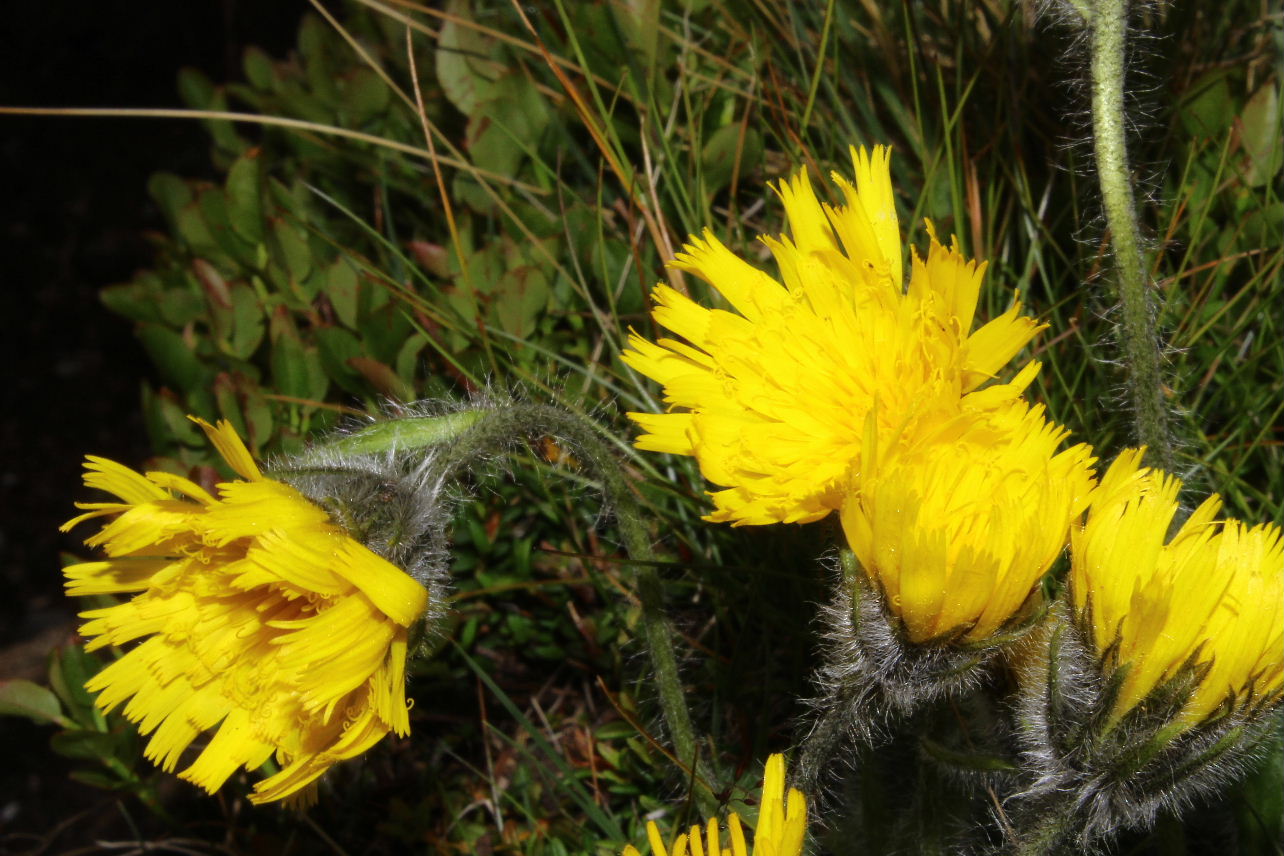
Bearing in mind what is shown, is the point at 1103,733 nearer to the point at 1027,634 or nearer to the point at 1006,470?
the point at 1027,634

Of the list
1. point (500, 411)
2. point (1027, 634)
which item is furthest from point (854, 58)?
point (1027, 634)

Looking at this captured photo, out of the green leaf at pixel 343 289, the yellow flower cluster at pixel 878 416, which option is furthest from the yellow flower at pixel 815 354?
the green leaf at pixel 343 289

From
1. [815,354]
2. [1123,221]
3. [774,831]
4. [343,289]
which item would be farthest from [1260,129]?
[343,289]

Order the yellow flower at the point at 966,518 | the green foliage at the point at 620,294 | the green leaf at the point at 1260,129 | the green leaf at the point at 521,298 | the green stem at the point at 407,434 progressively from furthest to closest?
1. the green leaf at the point at 521,298
2. the green leaf at the point at 1260,129
3. the green foliage at the point at 620,294
4. the green stem at the point at 407,434
5. the yellow flower at the point at 966,518

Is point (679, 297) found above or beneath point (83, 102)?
above

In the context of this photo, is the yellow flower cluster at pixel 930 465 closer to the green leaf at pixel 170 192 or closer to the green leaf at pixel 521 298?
the green leaf at pixel 521 298
